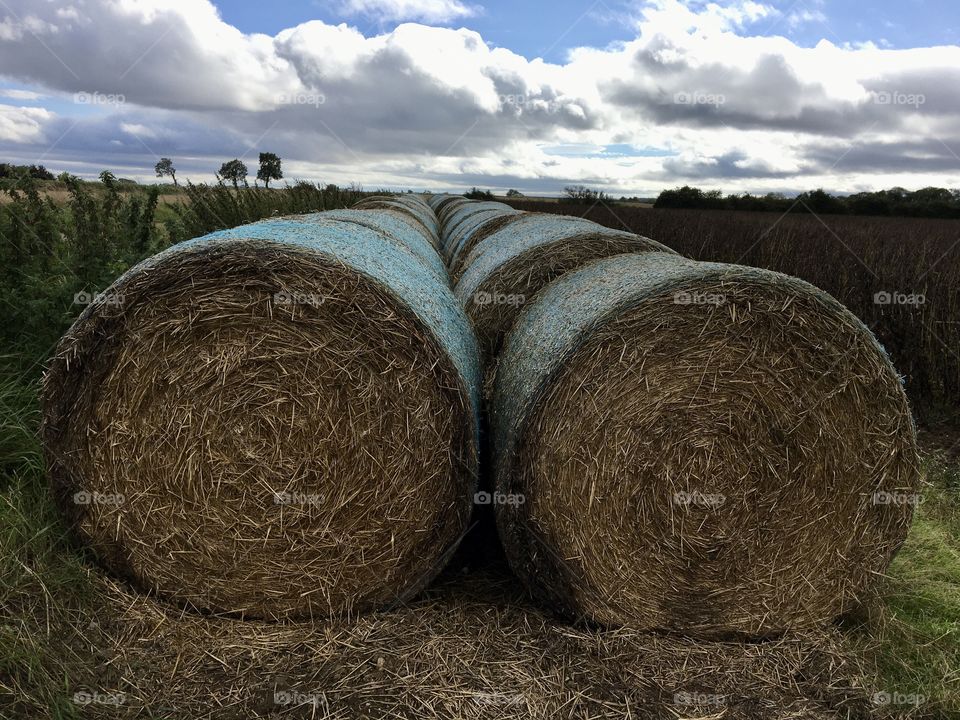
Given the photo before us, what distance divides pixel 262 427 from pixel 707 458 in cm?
194

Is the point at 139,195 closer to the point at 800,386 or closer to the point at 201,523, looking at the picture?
the point at 201,523

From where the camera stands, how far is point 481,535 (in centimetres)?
410

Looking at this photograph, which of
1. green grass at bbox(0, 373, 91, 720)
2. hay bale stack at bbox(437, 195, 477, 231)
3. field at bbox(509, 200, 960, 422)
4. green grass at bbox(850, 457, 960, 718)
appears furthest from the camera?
hay bale stack at bbox(437, 195, 477, 231)

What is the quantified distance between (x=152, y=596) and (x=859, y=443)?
331 cm

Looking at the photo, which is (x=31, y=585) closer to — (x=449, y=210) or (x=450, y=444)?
(x=450, y=444)

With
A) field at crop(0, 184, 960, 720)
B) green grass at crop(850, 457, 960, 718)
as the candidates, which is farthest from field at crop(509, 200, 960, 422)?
field at crop(0, 184, 960, 720)

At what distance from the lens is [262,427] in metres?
3.10

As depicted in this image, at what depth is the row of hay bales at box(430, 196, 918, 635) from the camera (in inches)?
120

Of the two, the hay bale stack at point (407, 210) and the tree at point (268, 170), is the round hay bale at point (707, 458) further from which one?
the tree at point (268, 170)

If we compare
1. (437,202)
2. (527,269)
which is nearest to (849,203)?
(437,202)

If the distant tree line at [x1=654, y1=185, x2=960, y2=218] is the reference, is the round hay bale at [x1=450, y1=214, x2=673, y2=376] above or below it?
below

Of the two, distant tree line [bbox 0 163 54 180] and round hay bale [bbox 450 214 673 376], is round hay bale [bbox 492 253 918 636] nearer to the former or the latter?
round hay bale [bbox 450 214 673 376]

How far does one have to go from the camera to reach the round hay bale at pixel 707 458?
10.0ft

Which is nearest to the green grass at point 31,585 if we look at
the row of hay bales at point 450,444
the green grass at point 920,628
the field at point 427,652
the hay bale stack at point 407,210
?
the field at point 427,652
